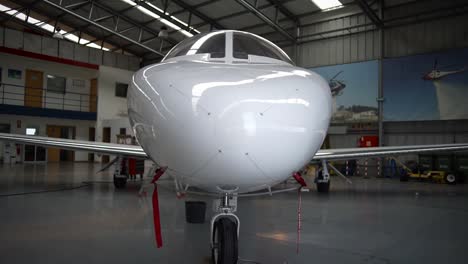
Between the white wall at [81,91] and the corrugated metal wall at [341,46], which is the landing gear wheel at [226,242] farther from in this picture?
the white wall at [81,91]

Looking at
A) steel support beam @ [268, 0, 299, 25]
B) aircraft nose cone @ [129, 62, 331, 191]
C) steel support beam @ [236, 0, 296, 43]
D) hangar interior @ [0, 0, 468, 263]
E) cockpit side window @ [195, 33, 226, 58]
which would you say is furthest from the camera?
steel support beam @ [268, 0, 299, 25]

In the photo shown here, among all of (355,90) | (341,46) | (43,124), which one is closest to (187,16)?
(341,46)

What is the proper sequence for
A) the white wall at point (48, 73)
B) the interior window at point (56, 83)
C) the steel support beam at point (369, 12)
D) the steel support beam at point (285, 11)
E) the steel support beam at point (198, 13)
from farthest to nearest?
the interior window at point (56, 83), the white wall at point (48, 73), the steel support beam at point (198, 13), the steel support beam at point (285, 11), the steel support beam at point (369, 12)

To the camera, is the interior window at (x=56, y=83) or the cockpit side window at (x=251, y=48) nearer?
the cockpit side window at (x=251, y=48)

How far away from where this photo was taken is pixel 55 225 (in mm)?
4695

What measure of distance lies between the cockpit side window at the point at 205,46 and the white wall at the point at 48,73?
19128mm

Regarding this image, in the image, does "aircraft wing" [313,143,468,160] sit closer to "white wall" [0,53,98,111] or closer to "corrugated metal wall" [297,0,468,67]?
"corrugated metal wall" [297,0,468,67]

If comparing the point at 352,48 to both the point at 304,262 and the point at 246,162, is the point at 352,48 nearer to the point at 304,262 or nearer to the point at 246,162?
the point at 304,262

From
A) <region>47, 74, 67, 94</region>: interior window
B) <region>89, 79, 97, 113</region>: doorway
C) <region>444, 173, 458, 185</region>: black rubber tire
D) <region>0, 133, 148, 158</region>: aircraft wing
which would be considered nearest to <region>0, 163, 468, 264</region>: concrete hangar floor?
A: <region>0, 133, 148, 158</region>: aircraft wing

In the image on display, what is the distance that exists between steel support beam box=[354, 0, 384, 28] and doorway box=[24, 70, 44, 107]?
18.5 m

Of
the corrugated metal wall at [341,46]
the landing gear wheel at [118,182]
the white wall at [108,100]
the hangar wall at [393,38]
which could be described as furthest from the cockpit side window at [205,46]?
the white wall at [108,100]

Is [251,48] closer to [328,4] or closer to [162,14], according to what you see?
[328,4]

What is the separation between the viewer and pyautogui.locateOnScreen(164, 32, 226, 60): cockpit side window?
9.76 ft

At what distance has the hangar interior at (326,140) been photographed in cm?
398
